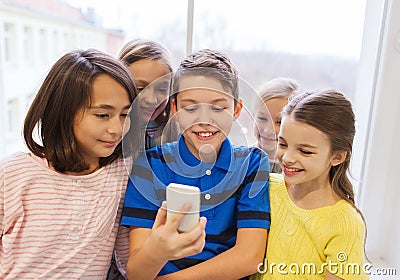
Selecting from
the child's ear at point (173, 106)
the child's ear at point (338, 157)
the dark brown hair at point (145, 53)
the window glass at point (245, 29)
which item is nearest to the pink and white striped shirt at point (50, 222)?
the child's ear at point (173, 106)

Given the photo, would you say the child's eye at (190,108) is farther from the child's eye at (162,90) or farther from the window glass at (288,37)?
the window glass at (288,37)

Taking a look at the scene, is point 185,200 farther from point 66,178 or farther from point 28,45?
point 28,45

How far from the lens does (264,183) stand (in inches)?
33.1

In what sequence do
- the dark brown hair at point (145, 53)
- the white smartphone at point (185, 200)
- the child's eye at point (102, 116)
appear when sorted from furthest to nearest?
the dark brown hair at point (145, 53) < the child's eye at point (102, 116) < the white smartphone at point (185, 200)

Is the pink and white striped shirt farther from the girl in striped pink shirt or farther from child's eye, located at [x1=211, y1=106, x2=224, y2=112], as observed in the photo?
child's eye, located at [x1=211, y1=106, x2=224, y2=112]

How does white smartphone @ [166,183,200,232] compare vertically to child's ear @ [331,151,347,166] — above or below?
below

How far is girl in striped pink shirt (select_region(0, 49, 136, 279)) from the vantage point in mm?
816

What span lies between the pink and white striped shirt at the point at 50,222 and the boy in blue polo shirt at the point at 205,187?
81 millimetres

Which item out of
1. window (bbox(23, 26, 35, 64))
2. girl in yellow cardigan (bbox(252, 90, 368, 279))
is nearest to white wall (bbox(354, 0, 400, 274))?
girl in yellow cardigan (bbox(252, 90, 368, 279))

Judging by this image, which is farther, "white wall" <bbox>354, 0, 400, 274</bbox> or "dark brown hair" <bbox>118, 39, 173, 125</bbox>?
"white wall" <bbox>354, 0, 400, 274</bbox>

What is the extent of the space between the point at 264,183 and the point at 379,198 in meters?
0.53

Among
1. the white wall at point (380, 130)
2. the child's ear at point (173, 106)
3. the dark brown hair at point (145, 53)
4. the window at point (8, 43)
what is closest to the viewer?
the child's ear at point (173, 106)

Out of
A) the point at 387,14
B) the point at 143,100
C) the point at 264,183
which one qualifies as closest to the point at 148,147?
the point at 143,100

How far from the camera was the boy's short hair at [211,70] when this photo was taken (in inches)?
27.6
